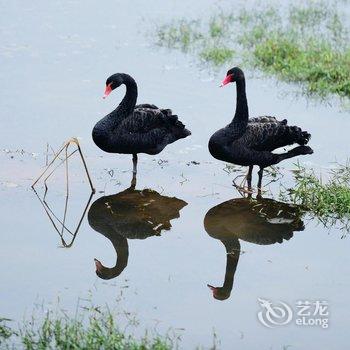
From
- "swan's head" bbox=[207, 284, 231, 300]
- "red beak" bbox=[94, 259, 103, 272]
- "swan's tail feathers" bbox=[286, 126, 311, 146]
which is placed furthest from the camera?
"swan's tail feathers" bbox=[286, 126, 311, 146]

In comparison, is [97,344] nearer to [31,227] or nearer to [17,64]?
[31,227]

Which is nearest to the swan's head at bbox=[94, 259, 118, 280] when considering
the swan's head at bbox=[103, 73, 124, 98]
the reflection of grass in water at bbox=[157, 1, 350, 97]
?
the swan's head at bbox=[103, 73, 124, 98]

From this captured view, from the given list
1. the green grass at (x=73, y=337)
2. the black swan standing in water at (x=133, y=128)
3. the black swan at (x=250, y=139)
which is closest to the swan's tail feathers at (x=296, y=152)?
the black swan at (x=250, y=139)

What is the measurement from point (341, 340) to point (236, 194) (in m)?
2.83

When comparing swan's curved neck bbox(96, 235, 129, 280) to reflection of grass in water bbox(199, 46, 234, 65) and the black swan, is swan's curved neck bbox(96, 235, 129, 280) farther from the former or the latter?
reflection of grass in water bbox(199, 46, 234, 65)

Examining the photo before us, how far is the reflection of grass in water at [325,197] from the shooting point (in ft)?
26.8

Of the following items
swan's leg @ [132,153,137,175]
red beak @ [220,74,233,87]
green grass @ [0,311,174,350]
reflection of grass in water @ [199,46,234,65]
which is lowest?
green grass @ [0,311,174,350]

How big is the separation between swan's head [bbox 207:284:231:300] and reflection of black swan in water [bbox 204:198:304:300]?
0.56 metres

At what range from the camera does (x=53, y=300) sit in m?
6.42

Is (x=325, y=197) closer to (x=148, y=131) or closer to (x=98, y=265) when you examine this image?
(x=148, y=131)

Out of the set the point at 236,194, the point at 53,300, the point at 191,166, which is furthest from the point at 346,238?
the point at 53,300

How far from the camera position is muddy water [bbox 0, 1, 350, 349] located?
648cm

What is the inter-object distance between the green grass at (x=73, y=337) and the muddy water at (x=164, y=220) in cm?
23

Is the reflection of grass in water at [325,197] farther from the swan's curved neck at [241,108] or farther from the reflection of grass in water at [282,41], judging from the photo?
the reflection of grass in water at [282,41]
